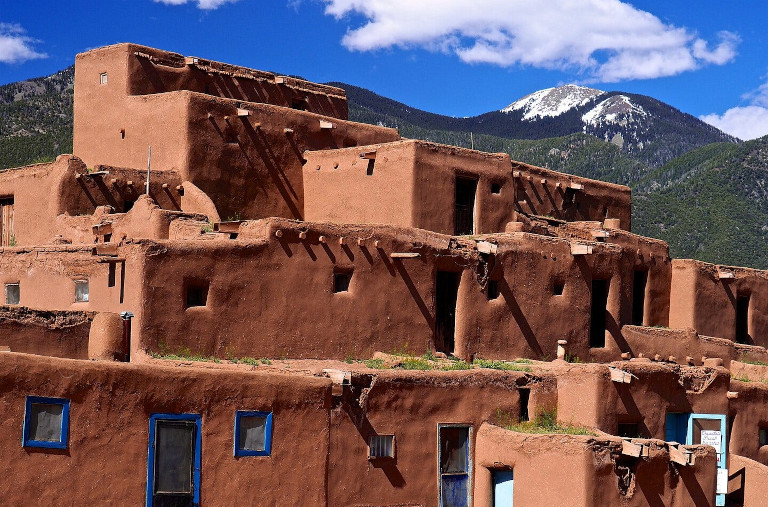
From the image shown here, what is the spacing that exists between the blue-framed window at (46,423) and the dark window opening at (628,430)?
10.7 metres

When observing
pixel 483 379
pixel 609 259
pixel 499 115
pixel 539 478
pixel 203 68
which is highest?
pixel 499 115

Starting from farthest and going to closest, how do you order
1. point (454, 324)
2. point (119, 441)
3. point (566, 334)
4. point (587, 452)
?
1. point (566, 334)
2. point (454, 324)
3. point (587, 452)
4. point (119, 441)

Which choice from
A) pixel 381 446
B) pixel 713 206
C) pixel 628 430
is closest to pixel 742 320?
pixel 628 430

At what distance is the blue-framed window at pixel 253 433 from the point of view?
57.7 feet

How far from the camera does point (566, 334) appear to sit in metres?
26.0

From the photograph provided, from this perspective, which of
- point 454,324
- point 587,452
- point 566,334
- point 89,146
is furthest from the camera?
point 89,146

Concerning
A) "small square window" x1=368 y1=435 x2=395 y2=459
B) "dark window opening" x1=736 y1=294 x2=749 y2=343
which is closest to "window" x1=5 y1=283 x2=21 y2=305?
"small square window" x1=368 y1=435 x2=395 y2=459

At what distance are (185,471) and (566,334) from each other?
1142 cm

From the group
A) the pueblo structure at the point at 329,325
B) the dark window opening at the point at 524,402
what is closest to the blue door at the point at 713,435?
the pueblo structure at the point at 329,325

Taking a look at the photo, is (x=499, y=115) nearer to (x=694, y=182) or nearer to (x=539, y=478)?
(x=694, y=182)

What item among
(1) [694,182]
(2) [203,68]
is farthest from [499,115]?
(2) [203,68]

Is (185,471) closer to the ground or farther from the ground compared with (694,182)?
closer to the ground

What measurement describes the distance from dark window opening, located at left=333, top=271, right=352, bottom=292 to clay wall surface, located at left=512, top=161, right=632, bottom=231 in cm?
812

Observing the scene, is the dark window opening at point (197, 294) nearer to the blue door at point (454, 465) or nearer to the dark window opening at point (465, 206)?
the blue door at point (454, 465)
